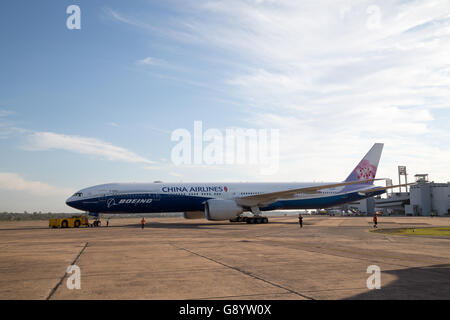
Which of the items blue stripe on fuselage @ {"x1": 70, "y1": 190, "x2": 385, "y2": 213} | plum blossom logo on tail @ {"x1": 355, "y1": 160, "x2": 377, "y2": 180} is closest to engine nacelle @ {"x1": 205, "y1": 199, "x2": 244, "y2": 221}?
blue stripe on fuselage @ {"x1": 70, "y1": 190, "x2": 385, "y2": 213}

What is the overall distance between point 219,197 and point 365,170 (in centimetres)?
2077

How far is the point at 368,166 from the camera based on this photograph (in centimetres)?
4856

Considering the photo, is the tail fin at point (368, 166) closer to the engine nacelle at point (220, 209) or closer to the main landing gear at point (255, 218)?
the main landing gear at point (255, 218)

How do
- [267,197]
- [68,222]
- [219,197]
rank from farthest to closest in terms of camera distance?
1. [219,197]
2. [267,197]
3. [68,222]

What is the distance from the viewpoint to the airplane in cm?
3756

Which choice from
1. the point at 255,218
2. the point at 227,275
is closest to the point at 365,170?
the point at 255,218

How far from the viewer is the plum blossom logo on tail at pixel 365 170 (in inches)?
1889

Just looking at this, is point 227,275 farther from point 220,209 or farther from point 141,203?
point 141,203

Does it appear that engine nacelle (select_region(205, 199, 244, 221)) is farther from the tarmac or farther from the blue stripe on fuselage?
the tarmac

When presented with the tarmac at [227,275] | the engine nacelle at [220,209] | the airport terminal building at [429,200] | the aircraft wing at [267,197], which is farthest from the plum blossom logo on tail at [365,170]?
the airport terminal building at [429,200]

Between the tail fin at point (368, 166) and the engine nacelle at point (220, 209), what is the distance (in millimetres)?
18282

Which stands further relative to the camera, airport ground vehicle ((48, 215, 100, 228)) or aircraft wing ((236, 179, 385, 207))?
aircraft wing ((236, 179, 385, 207))
